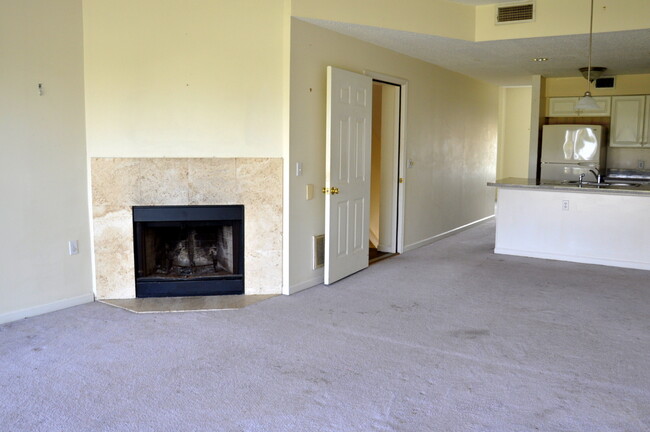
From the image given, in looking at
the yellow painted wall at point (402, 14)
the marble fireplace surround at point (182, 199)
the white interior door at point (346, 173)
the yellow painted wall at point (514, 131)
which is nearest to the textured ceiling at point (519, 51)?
the yellow painted wall at point (402, 14)

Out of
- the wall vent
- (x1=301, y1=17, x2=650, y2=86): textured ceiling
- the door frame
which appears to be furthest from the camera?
the door frame

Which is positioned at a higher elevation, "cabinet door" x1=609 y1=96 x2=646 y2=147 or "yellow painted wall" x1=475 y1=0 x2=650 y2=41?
"yellow painted wall" x1=475 y1=0 x2=650 y2=41

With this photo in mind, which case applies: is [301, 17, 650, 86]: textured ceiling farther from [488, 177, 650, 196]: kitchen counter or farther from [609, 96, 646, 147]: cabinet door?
[488, 177, 650, 196]: kitchen counter

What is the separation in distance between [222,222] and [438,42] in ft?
9.91

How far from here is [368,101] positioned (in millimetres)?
5711

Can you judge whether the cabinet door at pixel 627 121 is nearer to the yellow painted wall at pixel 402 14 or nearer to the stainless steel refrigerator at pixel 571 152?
the stainless steel refrigerator at pixel 571 152

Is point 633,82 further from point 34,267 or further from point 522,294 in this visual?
point 34,267

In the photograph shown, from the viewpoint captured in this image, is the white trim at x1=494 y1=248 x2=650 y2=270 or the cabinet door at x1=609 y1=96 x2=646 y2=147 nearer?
the white trim at x1=494 y1=248 x2=650 y2=270

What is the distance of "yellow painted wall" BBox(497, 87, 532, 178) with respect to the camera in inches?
460

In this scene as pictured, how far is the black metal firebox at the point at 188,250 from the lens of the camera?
481 cm

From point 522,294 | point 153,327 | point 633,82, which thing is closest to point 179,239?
point 153,327

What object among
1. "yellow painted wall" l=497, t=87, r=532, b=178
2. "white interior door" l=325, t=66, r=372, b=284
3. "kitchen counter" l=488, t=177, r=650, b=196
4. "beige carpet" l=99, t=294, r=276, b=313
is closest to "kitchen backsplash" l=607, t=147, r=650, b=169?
"kitchen counter" l=488, t=177, r=650, b=196

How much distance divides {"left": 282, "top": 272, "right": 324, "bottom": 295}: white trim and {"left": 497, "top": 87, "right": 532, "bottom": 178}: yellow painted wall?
7.61 metres

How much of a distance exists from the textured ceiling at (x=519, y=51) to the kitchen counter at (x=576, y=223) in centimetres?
155
